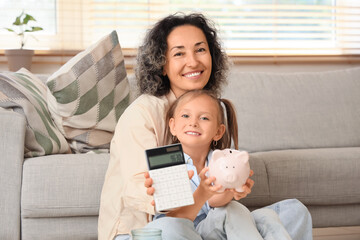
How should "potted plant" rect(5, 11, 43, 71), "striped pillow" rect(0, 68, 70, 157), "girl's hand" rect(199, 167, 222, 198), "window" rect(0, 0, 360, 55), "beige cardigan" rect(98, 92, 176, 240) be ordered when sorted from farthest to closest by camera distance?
"window" rect(0, 0, 360, 55) < "potted plant" rect(5, 11, 43, 71) < "striped pillow" rect(0, 68, 70, 157) < "beige cardigan" rect(98, 92, 176, 240) < "girl's hand" rect(199, 167, 222, 198)

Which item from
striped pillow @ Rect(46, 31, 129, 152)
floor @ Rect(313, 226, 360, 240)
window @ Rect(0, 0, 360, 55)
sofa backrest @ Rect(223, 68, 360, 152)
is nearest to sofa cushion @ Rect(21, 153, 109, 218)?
striped pillow @ Rect(46, 31, 129, 152)

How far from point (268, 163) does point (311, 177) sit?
0.19m

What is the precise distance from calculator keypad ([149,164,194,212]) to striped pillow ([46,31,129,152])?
3.77 feet

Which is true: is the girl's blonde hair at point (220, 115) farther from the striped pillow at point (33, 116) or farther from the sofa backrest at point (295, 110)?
the sofa backrest at point (295, 110)

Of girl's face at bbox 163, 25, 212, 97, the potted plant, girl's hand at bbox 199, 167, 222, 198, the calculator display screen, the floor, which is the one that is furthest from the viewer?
the potted plant

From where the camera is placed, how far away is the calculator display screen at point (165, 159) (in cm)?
124

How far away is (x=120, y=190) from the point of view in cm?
159

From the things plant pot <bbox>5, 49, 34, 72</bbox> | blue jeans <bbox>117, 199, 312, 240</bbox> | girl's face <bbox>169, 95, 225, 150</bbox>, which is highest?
plant pot <bbox>5, 49, 34, 72</bbox>

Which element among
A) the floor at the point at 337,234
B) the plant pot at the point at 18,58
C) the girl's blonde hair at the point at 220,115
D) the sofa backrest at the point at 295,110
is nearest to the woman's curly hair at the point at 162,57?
the girl's blonde hair at the point at 220,115

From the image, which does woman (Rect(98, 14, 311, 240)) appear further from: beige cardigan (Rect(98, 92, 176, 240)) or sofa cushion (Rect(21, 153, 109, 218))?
sofa cushion (Rect(21, 153, 109, 218))

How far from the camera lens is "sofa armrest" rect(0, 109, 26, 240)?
2.05 meters

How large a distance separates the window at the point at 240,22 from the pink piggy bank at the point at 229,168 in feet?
7.49

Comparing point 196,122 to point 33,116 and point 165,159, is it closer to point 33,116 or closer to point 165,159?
point 165,159

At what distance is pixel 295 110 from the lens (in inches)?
114
